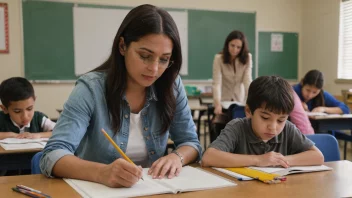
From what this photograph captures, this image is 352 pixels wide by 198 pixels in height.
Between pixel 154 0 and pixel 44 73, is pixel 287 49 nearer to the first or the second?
pixel 154 0

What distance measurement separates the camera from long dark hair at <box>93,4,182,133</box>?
1196 millimetres

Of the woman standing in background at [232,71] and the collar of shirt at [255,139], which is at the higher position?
the woman standing in background at [232,71]

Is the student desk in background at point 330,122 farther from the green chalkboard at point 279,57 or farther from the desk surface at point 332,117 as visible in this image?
the green chalkboard at point 279,57

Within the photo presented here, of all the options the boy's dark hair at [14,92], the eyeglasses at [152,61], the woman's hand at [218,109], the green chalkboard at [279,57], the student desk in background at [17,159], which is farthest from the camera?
the green chalkboard at [279,57]

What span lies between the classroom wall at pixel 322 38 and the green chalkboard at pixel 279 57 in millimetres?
171

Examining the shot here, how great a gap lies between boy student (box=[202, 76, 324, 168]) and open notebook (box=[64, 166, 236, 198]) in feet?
→ 0.76

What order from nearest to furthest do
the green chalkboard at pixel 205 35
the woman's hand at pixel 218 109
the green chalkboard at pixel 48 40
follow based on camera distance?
the woman's hand at pixel 218 109
the green chalkboard at pixel 48 40
the green chalkboard at pixel 205 35

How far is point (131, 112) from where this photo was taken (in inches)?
52.7

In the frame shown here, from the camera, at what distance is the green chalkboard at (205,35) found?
224 inches

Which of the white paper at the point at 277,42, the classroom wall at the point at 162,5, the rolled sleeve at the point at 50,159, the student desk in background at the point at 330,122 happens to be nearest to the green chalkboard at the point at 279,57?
the white paper at the point at 277,42

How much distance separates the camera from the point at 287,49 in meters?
6.34

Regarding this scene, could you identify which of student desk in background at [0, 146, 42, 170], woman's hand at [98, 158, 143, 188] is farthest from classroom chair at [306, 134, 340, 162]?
student desk in background at [0, 146, 42, 170]

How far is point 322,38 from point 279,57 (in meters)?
0.74

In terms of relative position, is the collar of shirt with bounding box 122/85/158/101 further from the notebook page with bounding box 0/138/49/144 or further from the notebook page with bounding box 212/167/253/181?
the notebook page with bounding box 0/138/49/144
